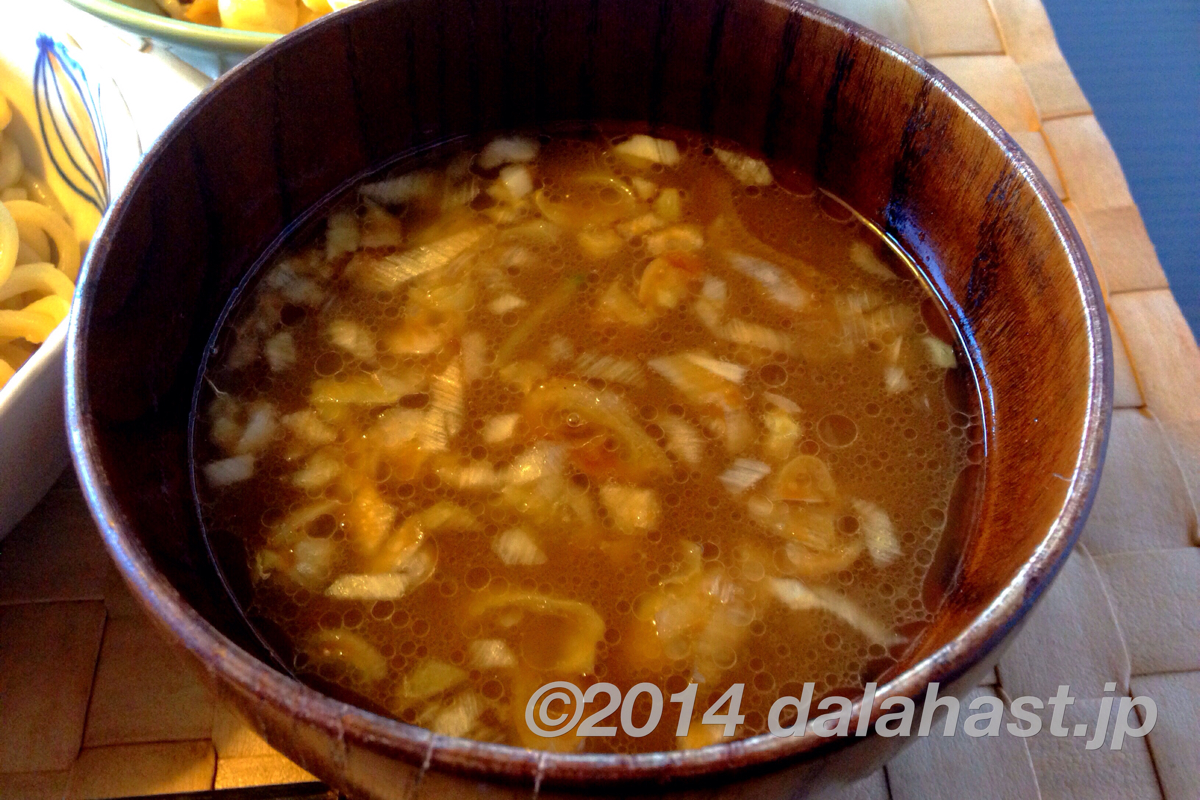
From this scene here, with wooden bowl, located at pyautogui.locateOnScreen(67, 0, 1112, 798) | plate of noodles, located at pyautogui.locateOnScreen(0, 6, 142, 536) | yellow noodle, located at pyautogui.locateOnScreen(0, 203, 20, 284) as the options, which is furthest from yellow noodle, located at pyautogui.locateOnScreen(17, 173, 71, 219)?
wooden bowl, located at pyautogui.locateOnScreen(67, 0, 1112, 798)

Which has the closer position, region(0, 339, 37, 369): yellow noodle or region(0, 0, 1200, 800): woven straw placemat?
region(0, 0, 1200, 800): woven straw placemat

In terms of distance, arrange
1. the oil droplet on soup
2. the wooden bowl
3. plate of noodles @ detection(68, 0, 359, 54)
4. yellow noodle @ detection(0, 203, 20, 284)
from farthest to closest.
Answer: plate of noodles @ detection(68, 0, 359, 54)
yellow noodle @ detection(0, 203, 20, 284)
the oil droplet on soup
the wooden bowl

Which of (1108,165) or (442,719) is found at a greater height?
(1108,165)

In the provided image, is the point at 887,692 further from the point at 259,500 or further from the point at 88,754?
the point at 88,754

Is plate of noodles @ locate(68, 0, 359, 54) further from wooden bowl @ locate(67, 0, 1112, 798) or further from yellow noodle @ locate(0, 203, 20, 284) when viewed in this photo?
yellow noodle @ locate(0, 203, 20, 284)

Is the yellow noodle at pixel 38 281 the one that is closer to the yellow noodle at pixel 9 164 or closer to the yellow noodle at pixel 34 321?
the yellow noodle at pixel 34 321

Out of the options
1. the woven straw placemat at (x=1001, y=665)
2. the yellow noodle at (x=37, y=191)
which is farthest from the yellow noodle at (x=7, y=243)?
the woven straw placemat at (x=1001, y=665)

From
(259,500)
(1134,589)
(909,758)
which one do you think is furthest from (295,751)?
(1134,589)
